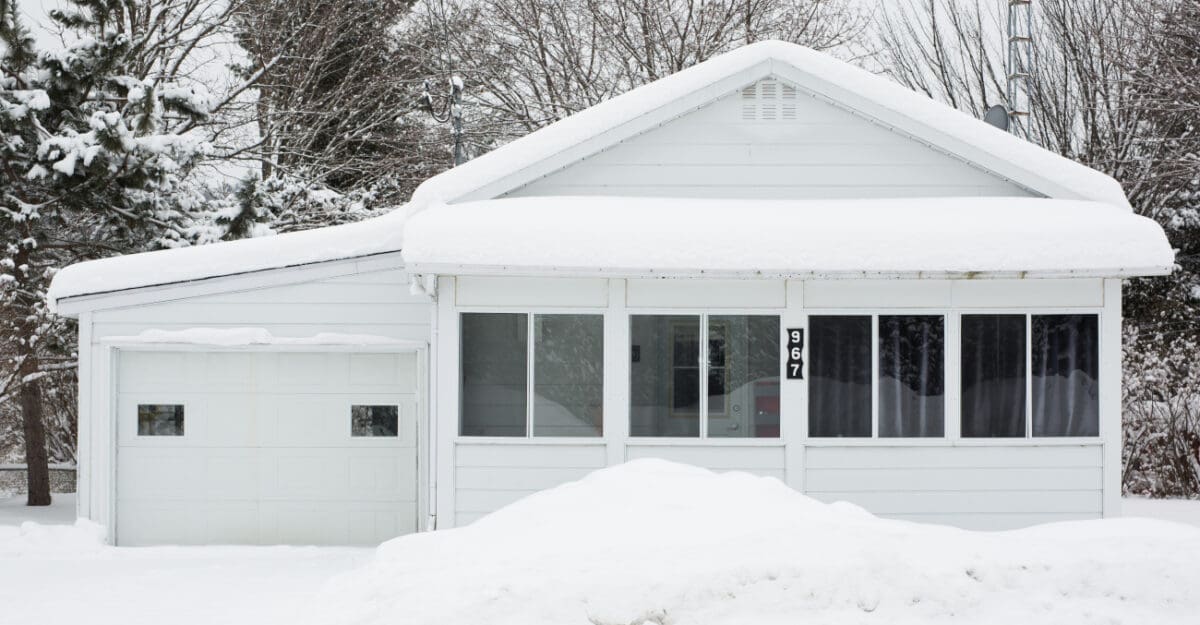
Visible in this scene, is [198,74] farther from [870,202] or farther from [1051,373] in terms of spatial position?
[1051,373]

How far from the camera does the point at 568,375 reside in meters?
9.95

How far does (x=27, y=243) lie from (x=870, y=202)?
34.9 feet

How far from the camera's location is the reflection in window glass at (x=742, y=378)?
32.6ft

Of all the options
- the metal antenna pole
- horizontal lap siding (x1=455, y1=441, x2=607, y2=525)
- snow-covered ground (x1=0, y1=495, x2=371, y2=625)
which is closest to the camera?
snow-covered ground (x1=0, y1=495, x2=371, y2=625)

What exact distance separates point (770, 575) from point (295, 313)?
21.2ft

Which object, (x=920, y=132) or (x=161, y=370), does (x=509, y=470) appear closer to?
(x=161, y=370)

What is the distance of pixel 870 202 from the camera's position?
10250 mm

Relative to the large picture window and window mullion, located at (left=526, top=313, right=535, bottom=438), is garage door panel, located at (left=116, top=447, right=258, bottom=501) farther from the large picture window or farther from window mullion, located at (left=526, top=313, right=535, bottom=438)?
the large picture window

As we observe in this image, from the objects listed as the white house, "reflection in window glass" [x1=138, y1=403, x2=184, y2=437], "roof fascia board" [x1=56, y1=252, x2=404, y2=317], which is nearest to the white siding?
the white house

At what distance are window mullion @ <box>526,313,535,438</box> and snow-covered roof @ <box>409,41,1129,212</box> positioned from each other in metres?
1.32

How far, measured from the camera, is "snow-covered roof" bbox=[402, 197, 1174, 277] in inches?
366

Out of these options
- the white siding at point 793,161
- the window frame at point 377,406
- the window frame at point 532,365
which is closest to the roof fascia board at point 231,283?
the window frame at point 377,406

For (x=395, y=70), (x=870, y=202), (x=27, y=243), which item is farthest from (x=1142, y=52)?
(x=27, y=243)

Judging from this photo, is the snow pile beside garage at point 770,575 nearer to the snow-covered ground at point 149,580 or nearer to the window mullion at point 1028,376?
the snow-covered ground at point 149,580
